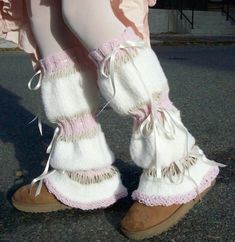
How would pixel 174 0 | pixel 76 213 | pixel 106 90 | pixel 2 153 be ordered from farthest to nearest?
pixel 174 0
pixel 2 153
pixel 76 213
pixel 106 90

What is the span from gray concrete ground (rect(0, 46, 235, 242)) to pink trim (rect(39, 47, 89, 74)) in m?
0.52

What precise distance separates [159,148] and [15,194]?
2.15 feet

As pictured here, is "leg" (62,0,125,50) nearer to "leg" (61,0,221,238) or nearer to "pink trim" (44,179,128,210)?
"leg" (61,0,221,238)

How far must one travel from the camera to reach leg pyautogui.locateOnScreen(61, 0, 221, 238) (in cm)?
159

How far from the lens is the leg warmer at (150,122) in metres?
1.59

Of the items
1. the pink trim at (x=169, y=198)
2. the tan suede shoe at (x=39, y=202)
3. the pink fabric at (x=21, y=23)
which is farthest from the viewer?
the tan suede shoe at (x=39, y=202)

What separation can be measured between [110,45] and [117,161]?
38.6 inches

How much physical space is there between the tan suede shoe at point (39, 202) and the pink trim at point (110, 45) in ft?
1.85

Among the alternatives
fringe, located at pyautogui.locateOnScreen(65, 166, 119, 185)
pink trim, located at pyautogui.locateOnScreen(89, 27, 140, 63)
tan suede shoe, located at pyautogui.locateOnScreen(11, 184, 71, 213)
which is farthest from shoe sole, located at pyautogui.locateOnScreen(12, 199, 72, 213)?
pink trim, located at pyautogui.locateOnScreen(89, 27, 140, 63)

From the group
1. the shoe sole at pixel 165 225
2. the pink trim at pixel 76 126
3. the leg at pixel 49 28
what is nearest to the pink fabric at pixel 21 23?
the leg at pixel 49 28

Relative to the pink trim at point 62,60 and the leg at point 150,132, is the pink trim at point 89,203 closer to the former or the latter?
the leg at point 150,132

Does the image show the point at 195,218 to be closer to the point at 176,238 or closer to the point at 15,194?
the point at 176,238

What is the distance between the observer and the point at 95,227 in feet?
5.95

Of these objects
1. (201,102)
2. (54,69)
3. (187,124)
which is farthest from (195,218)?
(201,102)
